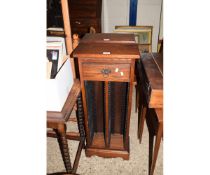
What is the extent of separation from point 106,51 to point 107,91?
1.00 ft

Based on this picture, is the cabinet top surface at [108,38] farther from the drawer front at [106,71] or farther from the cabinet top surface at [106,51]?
the drawer front at [106,71]

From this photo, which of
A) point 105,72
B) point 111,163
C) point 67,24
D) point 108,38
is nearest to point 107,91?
point 105,72

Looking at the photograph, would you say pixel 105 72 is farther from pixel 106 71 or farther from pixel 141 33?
pixel 141 33

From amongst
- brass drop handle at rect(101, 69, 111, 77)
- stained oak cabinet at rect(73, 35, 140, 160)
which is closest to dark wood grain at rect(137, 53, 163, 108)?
stained oak cabinet at rect(73, 35, 140, 160)

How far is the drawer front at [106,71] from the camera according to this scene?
4.62 feet

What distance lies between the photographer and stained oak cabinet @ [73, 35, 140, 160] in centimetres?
139

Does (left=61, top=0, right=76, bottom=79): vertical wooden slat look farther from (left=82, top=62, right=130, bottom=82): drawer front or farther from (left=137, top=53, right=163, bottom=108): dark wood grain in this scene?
(left=137, top=53, right=163, bottom=108): dark wood grain

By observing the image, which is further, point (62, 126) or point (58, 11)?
point (58, 11)

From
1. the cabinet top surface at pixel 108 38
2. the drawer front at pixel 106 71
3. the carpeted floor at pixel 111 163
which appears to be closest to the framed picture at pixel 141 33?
the cabinet top surface at pixel 108 38
